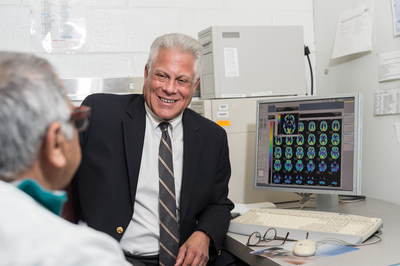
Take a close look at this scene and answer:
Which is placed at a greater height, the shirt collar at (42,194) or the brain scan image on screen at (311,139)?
the shirt collar at (42,194)

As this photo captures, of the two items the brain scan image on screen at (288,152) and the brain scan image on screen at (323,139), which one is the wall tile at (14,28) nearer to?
the brain scan image on screen at (288,152)

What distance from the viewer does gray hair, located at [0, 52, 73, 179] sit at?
0.64 meters

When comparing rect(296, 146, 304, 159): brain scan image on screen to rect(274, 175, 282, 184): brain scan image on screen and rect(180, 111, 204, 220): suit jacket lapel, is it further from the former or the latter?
rect(180, 111, 204, 220): suit jacket lapel

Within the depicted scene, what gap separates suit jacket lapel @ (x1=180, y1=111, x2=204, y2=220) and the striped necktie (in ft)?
0.16

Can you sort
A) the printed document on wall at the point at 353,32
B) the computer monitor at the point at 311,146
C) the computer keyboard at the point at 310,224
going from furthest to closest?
the printed document on wall at the point at 353,32
the computer monitor at the point at 311,146
the computer keyboard at the point at 310,224

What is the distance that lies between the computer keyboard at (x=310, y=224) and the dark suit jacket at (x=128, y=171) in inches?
3.3

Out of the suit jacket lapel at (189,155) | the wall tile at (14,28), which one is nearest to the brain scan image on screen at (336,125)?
the suit jacket lapel at (189,155)

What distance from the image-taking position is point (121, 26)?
230 cm

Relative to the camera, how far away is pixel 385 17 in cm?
193

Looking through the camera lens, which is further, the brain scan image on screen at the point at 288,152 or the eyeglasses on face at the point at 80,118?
the brain scan image on screen at the point at 288,152

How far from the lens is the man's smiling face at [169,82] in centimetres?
167

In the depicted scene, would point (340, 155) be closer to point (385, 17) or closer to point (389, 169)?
point (389, 169)

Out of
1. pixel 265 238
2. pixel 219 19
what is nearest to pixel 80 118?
pixel 265 238

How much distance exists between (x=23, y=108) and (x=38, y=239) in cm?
18
